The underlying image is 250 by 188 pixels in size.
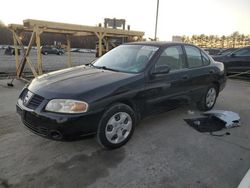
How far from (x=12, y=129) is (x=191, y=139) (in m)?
3.11

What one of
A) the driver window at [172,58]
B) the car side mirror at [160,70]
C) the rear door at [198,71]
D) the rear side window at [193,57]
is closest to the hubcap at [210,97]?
the rear door at [198,71]

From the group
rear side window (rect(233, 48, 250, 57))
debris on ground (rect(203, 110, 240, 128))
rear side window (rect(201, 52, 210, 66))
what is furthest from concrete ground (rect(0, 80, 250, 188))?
rear side window (rect(233, 48, 250, 57))

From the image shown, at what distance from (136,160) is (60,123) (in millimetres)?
1127

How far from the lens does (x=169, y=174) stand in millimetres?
2771

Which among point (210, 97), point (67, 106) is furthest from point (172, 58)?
point (67, 106)

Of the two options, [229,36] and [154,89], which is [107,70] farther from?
[229,36]

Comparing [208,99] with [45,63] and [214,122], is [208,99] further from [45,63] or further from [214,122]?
[45,63]

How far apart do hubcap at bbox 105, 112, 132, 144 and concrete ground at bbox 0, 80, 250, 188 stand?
0.18m

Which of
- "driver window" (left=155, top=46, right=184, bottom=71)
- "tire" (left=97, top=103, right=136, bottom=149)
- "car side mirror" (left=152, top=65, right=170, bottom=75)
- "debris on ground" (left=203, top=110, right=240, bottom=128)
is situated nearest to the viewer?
"tire" (left=97, top=103, right=136, bottom=149)

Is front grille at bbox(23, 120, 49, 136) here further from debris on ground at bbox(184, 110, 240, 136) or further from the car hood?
debris on ground at bbox(184, 110, 240, 136)

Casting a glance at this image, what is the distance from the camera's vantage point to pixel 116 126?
3273mm

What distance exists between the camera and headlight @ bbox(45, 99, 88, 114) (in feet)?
9.30

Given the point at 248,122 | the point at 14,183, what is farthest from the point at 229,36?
the point at 14,183

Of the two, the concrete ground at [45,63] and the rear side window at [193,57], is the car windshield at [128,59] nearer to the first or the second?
the rear side window at [193,57]
